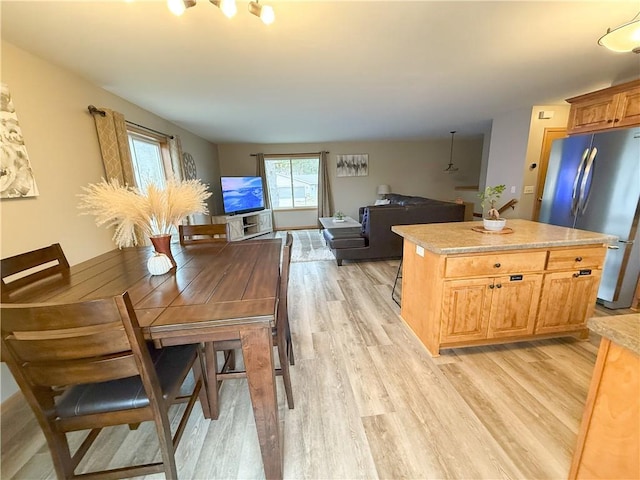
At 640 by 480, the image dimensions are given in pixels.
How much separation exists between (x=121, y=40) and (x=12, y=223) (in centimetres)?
146

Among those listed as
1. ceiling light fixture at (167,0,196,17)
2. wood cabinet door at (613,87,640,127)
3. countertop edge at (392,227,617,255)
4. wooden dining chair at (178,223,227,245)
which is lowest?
countertop edge at (392,227,617,255)

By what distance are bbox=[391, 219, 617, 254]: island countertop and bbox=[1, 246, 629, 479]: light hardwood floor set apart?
85cm

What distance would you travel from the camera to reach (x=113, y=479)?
40.8 inches

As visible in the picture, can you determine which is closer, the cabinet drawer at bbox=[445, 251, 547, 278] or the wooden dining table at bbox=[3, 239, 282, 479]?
the wooden dining table at bbox=[3, 239, 282, 479]

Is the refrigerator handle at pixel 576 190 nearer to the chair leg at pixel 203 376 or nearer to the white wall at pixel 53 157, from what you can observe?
the chair leg at pixel 203 376

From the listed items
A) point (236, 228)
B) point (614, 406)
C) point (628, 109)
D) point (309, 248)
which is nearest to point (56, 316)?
point (614, 406)

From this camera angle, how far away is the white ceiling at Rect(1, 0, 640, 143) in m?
1.58

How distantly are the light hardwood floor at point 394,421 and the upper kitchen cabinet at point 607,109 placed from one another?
6.97 feet

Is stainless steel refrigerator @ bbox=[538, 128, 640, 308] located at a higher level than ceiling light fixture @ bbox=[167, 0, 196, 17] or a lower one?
lower

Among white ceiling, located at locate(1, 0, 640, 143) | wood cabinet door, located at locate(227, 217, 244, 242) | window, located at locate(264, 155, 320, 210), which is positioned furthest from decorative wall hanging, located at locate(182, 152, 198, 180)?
window, located at locate(264, 155, 320, 210)

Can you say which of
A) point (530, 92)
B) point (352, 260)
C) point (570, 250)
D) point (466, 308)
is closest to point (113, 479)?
point (466, 308)

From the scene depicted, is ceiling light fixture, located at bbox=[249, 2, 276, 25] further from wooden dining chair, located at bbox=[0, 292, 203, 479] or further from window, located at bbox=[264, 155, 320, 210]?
window, located at bbox=[264, 155, 320, 210]

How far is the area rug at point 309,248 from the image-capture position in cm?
450

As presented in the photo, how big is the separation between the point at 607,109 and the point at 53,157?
16.7 ft
